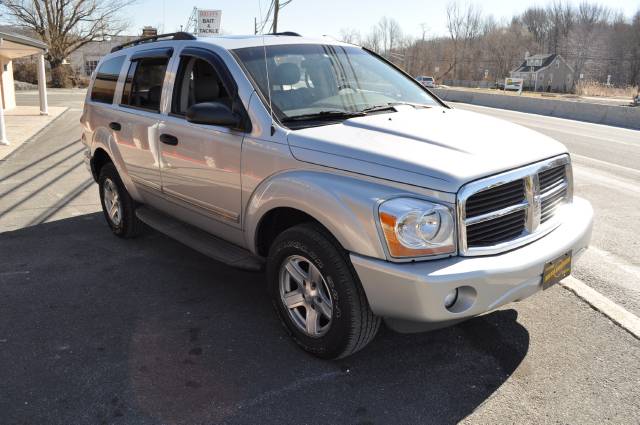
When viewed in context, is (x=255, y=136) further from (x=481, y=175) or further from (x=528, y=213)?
(x=528, y=213)

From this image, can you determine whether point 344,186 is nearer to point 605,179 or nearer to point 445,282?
point 445,282

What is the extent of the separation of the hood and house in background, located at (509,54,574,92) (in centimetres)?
10177

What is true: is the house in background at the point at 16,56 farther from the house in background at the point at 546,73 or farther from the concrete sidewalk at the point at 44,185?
the house in background at the point at 546,73

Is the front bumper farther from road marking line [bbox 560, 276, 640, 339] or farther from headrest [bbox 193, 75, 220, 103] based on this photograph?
headrest [bbox 193, 75, 220, 103]

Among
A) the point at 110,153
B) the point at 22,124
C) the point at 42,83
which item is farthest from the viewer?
the point at 42,83

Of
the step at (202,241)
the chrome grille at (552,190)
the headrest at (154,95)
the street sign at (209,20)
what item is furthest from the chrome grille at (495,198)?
the street sign at (209,20)

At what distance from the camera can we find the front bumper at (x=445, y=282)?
2711 mm

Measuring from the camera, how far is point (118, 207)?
18.7ft

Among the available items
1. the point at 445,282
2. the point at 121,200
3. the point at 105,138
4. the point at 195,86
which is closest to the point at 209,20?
the point at 105,138

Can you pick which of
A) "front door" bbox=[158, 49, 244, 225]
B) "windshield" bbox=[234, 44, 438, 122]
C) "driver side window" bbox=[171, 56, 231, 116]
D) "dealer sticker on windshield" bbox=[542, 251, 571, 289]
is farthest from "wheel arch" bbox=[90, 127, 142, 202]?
"dealer sticker on windshield" bbox=[542, 251, 571, 289]

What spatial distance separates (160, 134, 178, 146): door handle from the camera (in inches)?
171

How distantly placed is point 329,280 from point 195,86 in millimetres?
2152

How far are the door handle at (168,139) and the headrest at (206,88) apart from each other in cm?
36

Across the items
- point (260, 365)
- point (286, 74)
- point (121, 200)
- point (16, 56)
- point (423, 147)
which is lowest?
point (260, 365)
